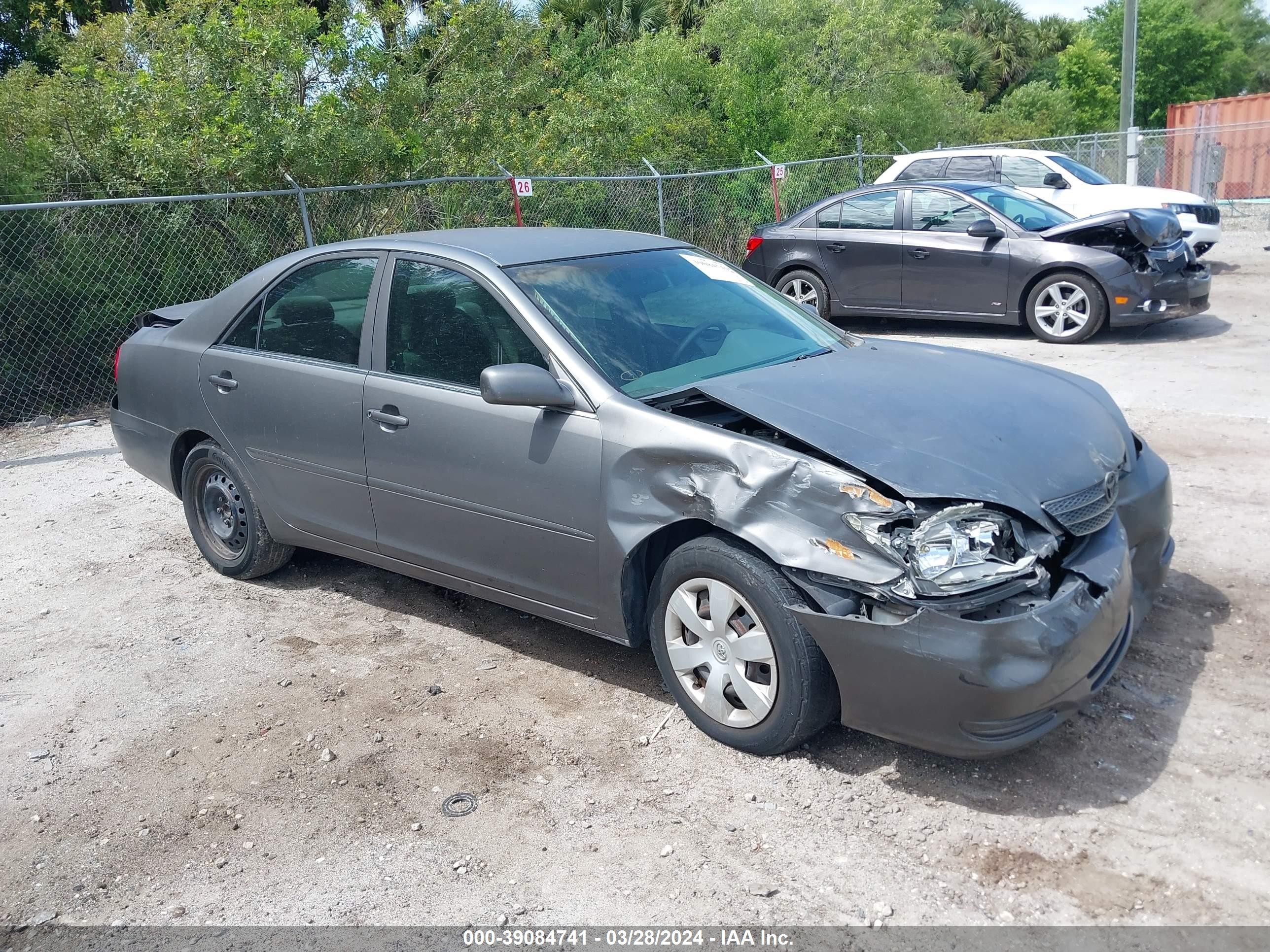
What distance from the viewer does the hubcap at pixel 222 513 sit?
5.66m

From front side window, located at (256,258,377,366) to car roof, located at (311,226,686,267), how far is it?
0.46 ft

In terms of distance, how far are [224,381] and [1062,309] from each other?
7.97m

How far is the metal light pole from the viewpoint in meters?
18.2

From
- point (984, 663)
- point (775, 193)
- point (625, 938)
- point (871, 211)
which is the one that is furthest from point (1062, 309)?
point (625, 938)

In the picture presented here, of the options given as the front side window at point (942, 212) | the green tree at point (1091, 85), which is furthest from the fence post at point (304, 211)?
the green tree at point (1091, 85)

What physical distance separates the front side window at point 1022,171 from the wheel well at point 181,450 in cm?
1193

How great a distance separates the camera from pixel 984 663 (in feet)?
10.6

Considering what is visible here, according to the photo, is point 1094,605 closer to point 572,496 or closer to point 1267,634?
point 1267,634

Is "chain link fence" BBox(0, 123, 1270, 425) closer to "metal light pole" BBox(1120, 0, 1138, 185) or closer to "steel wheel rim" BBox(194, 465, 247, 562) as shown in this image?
"steel wheel rim" BBox(194, 465, 247, 562)

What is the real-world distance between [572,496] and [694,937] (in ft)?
5.35

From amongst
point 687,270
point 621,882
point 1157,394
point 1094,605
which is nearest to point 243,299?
point 687,270

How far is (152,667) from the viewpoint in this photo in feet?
16.1

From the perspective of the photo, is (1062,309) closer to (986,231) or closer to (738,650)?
(986,231)

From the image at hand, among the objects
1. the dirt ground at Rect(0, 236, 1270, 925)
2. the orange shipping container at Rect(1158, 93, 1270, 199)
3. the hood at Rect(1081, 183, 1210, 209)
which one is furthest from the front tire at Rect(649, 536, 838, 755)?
the orange shipping container at Rect(1158, 93, 1270, 199)
